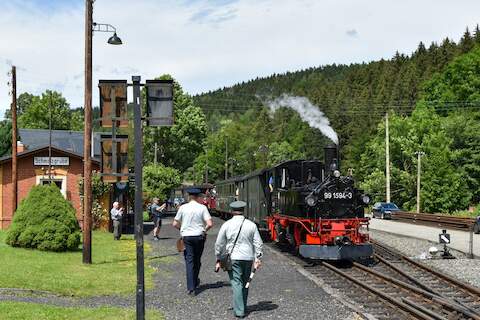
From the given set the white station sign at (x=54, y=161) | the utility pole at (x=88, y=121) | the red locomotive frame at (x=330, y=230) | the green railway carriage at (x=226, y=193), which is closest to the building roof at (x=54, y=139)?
the green railway carriage at (x=226, y=193)

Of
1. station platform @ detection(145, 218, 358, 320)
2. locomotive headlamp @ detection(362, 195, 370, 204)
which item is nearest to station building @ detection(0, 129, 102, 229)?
station platform @ detection(145, 218, 358, 320)

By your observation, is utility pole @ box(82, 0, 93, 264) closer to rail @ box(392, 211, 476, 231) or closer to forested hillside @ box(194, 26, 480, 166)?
rail @ box(392, 211, 476, 231)

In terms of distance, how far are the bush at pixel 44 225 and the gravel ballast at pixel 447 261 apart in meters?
9.87

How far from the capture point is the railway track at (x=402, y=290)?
9367 mm

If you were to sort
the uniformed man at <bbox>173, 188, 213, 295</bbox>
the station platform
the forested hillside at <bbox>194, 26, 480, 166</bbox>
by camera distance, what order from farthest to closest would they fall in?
the forested hillside at <bbox>194, 26, 480, 166</bbox>
the uniformed man at <bbox>173, 188, 213, 295</bbox>
the station platform

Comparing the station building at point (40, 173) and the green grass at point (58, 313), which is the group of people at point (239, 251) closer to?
the green grass at point (58, 313)

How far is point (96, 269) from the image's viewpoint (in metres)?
14.0

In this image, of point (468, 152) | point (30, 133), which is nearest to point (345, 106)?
point (468, 152)

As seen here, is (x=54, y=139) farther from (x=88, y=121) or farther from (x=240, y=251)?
(x=240, y=251)

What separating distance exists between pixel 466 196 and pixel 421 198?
175 inches

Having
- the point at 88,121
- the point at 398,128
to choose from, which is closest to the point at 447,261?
the point at 88,121

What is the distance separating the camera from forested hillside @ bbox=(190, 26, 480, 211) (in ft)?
176

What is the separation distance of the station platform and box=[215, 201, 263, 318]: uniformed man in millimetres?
379

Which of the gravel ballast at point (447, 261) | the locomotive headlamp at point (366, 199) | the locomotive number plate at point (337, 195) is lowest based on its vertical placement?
the gravel ballast at point (447, 261)
